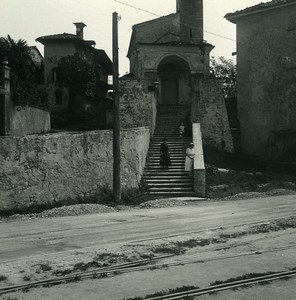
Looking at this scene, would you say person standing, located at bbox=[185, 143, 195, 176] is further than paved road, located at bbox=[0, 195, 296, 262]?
Yes

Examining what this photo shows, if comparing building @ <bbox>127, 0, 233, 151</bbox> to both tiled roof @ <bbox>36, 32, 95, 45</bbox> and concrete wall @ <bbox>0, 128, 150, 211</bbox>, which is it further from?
concrete wall @ <bbox>0, 128, 150, 211</bbox>

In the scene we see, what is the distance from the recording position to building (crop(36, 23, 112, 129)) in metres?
40.4

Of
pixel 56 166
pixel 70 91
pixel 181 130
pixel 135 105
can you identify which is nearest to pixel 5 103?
pixel 56 166

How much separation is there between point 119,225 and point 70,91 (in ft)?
99.9

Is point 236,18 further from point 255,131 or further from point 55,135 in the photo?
point 55,135

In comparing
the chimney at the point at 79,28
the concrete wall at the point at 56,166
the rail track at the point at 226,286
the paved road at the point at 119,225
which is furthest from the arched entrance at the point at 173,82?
the rail track at the point at 226,286

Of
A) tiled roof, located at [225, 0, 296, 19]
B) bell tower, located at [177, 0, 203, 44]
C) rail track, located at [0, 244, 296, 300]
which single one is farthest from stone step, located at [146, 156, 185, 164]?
bell tower, located at [177, 0, 203, 44]

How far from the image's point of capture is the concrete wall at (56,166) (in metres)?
14.4

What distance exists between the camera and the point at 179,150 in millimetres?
22891

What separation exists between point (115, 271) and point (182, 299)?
1634 millimetres

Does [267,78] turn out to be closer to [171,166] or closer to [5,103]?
[171,166]

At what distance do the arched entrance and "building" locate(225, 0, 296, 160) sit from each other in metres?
5.22

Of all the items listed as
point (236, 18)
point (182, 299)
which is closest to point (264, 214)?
point (182, 299)

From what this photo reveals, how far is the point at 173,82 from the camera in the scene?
124 feet
